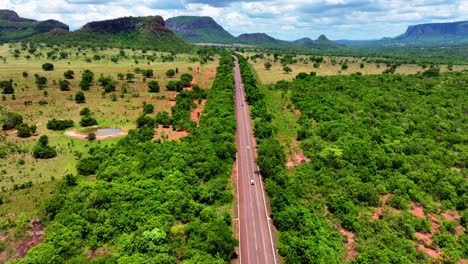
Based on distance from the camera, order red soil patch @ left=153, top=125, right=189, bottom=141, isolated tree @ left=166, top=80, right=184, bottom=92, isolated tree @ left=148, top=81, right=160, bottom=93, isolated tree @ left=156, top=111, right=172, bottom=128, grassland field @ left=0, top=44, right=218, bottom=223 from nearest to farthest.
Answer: grassland field @ left=0, top=44, right=218, bottom=223, red soil patch @ left=153, top=125, right=189, bottom=141, isolated tree @ left=156, top=111, right=172, bottom=128, isolated tree @ left=148, top=81, right=160, bottom=93, isolated tree @ left=166, top=80, right=184, bottom=92

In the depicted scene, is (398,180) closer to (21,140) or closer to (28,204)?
(28,204)

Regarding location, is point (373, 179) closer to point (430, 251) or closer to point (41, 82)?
point (430, 251)

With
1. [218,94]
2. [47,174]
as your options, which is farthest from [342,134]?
[47,174]

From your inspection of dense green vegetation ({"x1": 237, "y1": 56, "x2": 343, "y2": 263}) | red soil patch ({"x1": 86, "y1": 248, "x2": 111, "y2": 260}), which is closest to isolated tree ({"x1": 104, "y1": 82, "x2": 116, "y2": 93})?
dense green vegetation ({"x1": 237, "y1": 56, "x2": 343, "y2": 263})

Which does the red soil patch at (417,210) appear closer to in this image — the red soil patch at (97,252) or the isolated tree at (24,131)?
the red soil patch at (97,252)

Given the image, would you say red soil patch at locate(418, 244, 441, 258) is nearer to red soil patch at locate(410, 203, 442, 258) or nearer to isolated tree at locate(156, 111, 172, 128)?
red soil patch at locate(410, 203, 442, 258)
